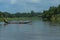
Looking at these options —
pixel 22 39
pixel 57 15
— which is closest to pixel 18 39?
pixel 22 39

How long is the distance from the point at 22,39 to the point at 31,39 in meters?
1.52

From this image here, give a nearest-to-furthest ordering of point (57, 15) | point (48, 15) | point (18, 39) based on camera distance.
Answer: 1. point (18, 39)
2. point (57, 15)
3. point (48, 15)

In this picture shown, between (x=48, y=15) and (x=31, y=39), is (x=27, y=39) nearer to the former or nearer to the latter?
(x=31, y=39)

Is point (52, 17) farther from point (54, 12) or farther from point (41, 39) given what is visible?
point (41, 39)

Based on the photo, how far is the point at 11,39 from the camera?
Result: 124 ft

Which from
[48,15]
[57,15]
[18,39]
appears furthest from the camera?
[48,15]

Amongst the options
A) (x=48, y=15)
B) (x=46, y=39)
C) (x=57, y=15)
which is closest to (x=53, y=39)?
(x=46, y=39)

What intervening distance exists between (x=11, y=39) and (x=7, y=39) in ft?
2.48

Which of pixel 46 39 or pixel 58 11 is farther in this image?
pixel 58 11

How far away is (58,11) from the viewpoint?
14950cm

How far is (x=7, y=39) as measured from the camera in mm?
38062

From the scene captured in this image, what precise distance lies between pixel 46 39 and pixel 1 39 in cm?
766

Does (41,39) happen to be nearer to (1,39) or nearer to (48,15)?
(1,39)

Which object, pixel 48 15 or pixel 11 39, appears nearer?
pixel 11 39
